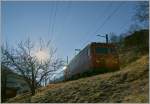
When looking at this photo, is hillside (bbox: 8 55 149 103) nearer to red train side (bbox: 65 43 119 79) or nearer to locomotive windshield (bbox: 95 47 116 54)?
red train side (bbox: 65 43 119 79)

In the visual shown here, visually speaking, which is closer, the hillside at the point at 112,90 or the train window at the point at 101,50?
the hillside at the point at 112,90

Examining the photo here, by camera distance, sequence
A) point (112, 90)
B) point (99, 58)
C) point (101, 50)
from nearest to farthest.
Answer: point (112, 90) → point (99, 58) → point (101, 50)

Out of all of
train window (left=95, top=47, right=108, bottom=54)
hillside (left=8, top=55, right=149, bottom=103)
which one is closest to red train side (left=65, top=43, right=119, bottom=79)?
train window (left=95, top=47, right=108, bottom=54)

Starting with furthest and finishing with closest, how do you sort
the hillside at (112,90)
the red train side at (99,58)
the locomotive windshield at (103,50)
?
1. the locomotive windshield at (103,50)
2. the red train side at (99,58)
3. the hillside at (112,90)

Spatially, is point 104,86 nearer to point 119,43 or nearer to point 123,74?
point 123,74

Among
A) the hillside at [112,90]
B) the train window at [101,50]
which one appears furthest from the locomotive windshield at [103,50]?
the hillside at [112,90]

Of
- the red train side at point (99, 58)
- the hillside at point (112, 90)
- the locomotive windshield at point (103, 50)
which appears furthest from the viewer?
the locomotive windshield at point (103, 50)

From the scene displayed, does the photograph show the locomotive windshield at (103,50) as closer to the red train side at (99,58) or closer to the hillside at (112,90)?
the red train side at (99,58)

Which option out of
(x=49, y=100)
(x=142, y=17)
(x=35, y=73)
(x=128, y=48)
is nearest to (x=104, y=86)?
(x=49, y=100)

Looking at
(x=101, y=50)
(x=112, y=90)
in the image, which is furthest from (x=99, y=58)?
(x=112, y=90)

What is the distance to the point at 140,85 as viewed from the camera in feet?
A: 35.3

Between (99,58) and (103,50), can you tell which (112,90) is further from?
(103,50)

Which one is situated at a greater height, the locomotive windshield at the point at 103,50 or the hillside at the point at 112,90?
the locomotive windshield at the point at 103,50

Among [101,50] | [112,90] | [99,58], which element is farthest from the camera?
[101,50]
